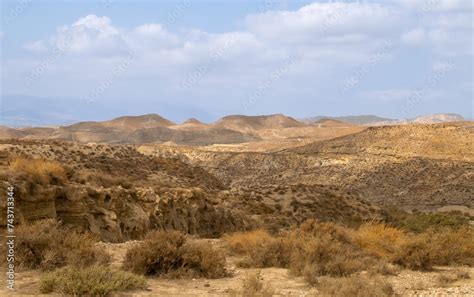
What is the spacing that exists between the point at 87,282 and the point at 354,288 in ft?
13.8

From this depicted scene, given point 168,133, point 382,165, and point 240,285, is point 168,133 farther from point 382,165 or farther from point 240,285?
point 240,285

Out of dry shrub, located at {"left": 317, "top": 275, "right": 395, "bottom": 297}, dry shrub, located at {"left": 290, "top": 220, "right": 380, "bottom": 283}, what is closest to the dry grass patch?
dry shrub, located at {"left": 317, "top": 275, "right": 395, "bottom": 297}

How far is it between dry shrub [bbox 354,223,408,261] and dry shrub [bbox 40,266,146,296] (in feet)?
22.9

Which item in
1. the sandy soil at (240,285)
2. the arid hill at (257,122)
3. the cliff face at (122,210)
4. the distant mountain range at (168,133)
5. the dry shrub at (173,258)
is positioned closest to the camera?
the sandy soil at (240,285)

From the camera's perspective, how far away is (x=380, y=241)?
50.4 feet

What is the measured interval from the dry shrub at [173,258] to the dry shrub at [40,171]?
180 inches

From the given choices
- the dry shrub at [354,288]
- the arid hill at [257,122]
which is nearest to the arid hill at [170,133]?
the arid hill at [257,122]

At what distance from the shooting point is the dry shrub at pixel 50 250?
10.5 metres

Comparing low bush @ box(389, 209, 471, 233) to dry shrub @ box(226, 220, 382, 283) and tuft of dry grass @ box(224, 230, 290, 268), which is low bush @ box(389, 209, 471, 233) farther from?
tuft of dry grass @ box(224, 230, 290, 268)

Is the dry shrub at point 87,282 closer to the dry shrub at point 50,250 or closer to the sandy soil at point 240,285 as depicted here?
the sandy soil at point 240,285

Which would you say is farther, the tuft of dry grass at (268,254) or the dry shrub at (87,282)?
the tuft of dry grass at (268,254)

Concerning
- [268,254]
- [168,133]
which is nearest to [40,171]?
[268,254]

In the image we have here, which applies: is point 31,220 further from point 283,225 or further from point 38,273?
point 283,225

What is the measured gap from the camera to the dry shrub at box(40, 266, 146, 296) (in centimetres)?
875
